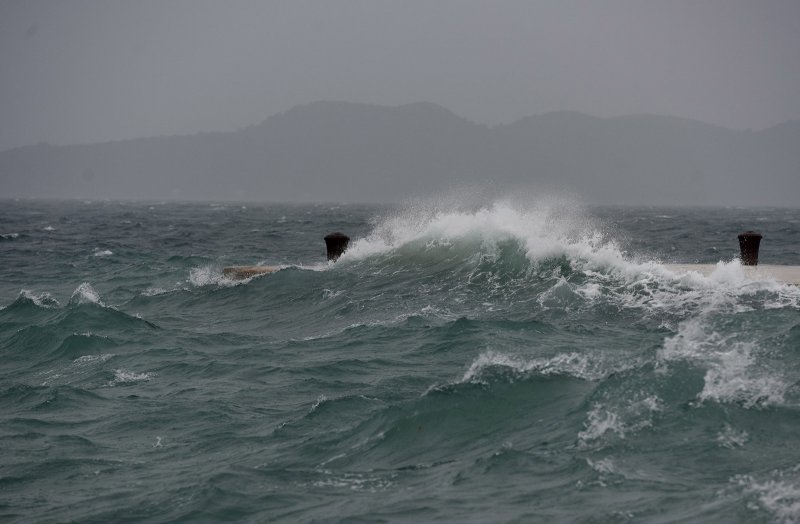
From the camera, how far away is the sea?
8055 mm

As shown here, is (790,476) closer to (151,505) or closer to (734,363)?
(734,363)

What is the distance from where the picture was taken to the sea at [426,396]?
A: 805 cm

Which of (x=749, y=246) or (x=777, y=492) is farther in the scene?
(x=749, y=246)

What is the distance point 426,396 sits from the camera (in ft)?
35.0

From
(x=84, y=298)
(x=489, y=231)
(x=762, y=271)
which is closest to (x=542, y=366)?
(x=762, y=271)

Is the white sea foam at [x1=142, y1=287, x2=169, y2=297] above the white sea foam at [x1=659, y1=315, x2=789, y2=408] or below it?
below

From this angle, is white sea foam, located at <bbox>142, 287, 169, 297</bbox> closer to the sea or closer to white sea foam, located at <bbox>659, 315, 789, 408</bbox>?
the sea

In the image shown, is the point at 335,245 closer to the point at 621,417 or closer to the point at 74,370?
the point at 74,370

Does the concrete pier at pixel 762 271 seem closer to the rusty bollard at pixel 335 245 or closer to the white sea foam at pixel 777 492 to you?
the rusty bollard at pixel 335 245

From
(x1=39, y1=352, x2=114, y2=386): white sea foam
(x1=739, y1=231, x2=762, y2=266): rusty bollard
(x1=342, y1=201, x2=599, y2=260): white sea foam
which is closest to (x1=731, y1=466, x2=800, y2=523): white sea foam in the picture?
(x1=39, y1=352, x2=114, y2=386): white sea foam

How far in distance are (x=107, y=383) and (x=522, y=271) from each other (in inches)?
373

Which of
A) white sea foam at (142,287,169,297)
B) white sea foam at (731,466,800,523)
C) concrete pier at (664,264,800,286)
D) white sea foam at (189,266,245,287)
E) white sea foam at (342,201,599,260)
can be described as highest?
white sea foam at (342,201,599,260)

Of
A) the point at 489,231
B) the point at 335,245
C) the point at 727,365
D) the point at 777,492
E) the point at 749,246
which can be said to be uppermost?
the point at 489,231

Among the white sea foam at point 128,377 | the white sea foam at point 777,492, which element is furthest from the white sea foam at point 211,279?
the white sea foam at point 777,492
